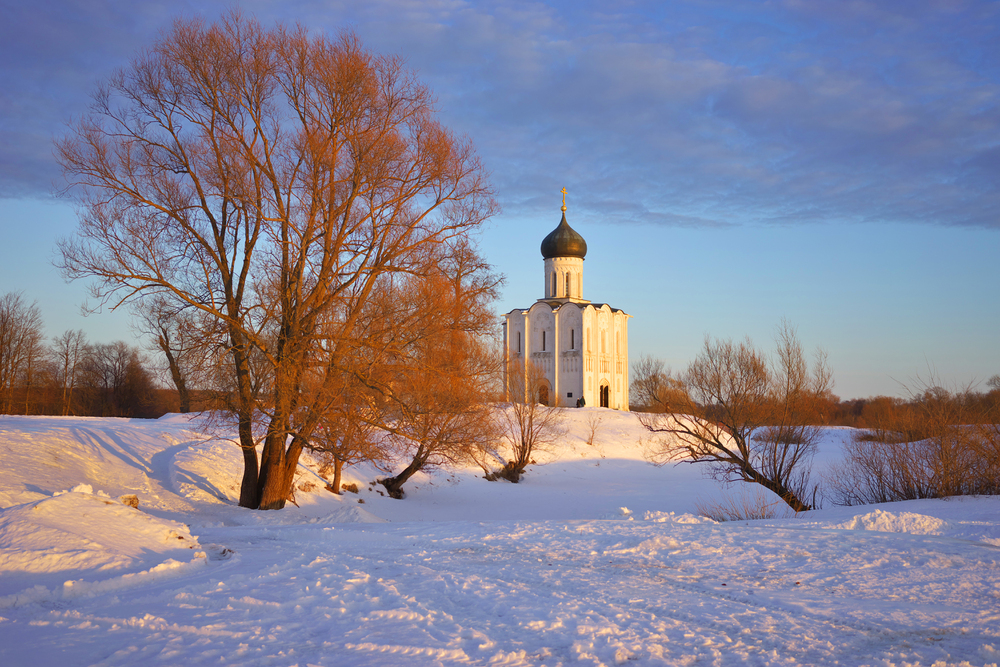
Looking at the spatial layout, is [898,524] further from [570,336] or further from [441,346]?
[570,336]

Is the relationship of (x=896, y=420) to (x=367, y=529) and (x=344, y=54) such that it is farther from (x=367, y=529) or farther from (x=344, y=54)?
(x=344, y=54)

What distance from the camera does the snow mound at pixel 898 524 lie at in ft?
29.6

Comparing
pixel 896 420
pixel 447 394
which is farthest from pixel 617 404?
pixel 447 394

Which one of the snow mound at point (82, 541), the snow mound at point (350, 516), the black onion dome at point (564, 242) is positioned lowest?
the snow mound at point (350, 516)

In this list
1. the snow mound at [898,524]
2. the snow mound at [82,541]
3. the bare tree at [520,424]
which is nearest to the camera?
the snow mound at [82,541]

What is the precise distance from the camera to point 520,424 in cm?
2958

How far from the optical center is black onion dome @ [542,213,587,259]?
5538 centimetres

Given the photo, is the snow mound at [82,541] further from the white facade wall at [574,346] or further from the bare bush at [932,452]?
the white facade wall at [574,346]

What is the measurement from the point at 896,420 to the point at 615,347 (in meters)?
38.1

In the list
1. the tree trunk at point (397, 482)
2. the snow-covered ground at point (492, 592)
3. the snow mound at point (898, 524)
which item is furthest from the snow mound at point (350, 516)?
the snow mound at point (898, 524)

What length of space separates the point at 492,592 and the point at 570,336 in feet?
160

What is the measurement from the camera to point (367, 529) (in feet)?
32.7

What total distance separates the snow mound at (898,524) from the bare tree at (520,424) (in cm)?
1904

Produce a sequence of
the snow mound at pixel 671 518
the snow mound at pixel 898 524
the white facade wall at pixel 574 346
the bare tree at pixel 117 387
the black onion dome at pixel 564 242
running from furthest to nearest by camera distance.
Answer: the black onion dome at pixel 564 242 → the white facade wall at pixel 574 346 → the bare tree at pixel 117 387 → the snow mound at pixel 671 518 → the snow mound at pixel 898 524
